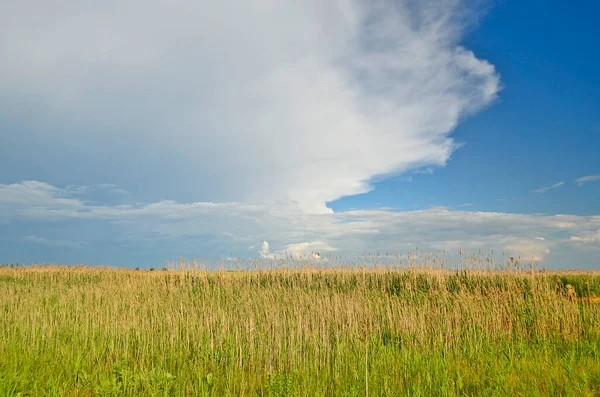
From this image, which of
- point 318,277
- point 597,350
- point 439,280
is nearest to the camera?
point 597,350

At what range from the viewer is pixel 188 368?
6.45m

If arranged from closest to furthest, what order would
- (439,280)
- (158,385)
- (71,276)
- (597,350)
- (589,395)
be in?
(589,395)
(158,385)
(597,350)
(439,280)
(71,276)

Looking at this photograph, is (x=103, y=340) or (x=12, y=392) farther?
(x=103, y=340)

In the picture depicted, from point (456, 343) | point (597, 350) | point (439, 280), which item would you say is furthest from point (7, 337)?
point (439, 280)

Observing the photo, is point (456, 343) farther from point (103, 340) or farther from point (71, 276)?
point (71, 276)

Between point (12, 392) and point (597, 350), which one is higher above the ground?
point (12, 392)

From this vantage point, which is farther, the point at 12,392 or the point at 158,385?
the point at 158,385

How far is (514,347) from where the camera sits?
8.04 metres

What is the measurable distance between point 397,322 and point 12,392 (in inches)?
295

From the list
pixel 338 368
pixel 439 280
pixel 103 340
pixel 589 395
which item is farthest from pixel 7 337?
pixel 439 280

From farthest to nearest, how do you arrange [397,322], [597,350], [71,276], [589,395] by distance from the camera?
[71,276] → [397,322] → [597,350] → [589,395]

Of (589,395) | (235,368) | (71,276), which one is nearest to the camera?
(589,395)

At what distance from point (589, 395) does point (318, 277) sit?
14523 mm

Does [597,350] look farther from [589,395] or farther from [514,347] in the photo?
[589,395]
